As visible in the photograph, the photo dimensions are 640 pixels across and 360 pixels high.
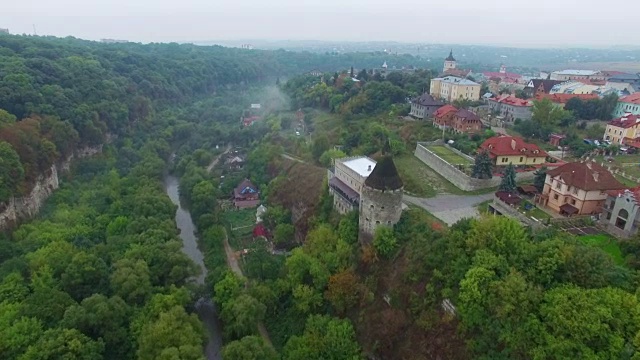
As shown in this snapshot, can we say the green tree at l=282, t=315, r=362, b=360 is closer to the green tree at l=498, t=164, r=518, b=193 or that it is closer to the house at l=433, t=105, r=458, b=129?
the green tree at l=498, t=164, r=518, b=193

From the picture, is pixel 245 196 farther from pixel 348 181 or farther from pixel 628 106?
pixel 628 106

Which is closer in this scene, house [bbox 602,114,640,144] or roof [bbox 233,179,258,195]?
house [bbox 602,114,640,144]

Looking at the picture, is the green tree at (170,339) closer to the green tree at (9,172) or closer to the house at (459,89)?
the green tree at (9,172)

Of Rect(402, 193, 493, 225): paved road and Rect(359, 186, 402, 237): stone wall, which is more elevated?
Rect(359, 186, 402, 237): stone wall

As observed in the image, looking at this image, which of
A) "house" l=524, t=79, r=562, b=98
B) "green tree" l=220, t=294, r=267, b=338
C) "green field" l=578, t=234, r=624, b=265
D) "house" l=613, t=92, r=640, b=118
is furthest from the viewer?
"house" l=524, t=79, r=562, b=98

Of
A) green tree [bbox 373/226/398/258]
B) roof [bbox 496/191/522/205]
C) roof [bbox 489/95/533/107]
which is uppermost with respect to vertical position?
roof [bbox 489/95/533/107]

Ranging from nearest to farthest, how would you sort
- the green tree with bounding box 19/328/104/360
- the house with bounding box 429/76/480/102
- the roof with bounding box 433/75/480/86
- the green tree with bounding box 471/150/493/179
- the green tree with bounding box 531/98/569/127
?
1. the green tree with bounding box 19/328/104/360
2. the green tree with bounding box 471/150/493/179
3. the green tree with bounding box 531/98/569/127
4. the house with bounding box 429/76/480/102
5. the roof with bounding box 433/75/480/86

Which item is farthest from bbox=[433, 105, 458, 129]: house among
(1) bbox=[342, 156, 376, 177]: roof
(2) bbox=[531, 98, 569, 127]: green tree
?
(1) bbox=[342, 156, 376, 177]: roof

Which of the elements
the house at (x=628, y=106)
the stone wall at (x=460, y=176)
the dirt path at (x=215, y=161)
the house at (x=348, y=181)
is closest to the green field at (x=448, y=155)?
the stone wall at (x=460, y=176)
